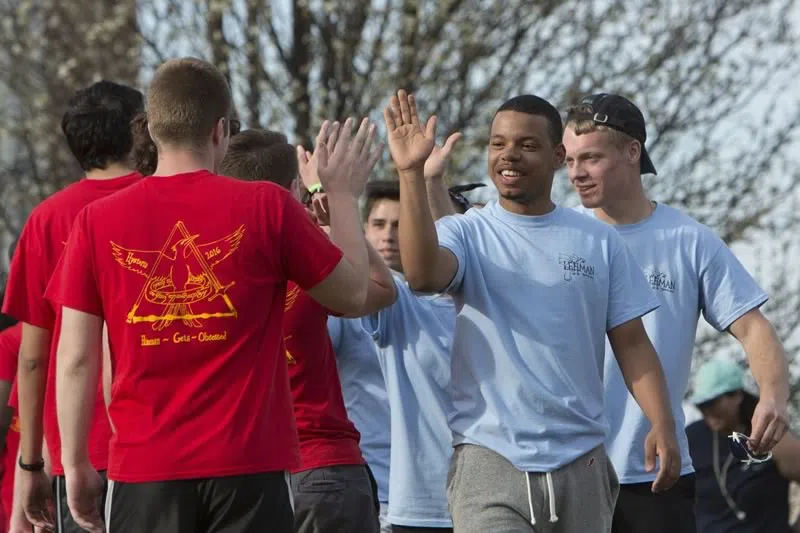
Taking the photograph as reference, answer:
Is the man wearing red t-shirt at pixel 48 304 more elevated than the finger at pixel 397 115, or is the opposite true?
the finger at pixel 397 115

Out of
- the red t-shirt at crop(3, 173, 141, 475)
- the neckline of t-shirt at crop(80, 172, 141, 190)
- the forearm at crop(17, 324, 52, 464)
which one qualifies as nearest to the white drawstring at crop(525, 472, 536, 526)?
the red t-shirt at crop(3, 173, 141, 475)

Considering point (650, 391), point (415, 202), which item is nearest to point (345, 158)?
point (415, 202)

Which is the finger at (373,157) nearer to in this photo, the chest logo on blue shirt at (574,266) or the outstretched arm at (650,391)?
the chest logo on blue shirt at (574,266)

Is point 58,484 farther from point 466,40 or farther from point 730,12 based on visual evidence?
point 730,12

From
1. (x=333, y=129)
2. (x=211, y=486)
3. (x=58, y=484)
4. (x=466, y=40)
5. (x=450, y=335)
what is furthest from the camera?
(x=466, y=40)

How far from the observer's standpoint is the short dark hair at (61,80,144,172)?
6168 mm

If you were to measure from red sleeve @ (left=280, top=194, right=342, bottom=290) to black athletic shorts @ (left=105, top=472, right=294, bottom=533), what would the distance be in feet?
1.97

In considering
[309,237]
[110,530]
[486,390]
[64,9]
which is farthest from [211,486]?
A: [64,9]

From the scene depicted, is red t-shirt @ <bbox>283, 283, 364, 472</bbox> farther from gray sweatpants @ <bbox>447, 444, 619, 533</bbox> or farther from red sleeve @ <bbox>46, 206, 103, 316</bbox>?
red sleeve @ <bbox>46, 206, 103, 316</bbox>

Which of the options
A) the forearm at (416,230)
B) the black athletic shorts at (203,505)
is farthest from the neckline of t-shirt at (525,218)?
the black athletic shorts at (203,505)

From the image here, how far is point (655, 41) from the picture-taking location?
55.6 feet

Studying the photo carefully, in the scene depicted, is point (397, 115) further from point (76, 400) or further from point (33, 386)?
point (33, 386)

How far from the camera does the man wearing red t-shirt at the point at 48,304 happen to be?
18.9 ft

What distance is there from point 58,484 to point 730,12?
12645 mm
